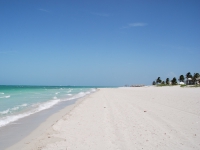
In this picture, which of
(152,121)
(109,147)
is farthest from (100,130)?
(152,121)

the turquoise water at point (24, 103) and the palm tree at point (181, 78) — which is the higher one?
the palm tree at point (181, 78)

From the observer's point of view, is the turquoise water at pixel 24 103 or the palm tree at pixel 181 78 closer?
the turquoise water at pixel 24 103

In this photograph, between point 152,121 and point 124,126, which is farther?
point 152,121

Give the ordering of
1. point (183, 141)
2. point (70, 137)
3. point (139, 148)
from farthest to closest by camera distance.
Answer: point (70, 137) < point (183, 141) < point (139, 148)

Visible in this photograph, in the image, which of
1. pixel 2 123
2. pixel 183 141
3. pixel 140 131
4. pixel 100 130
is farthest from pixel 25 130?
pixel 183 141

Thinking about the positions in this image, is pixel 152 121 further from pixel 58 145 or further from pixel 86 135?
pixel 58 145

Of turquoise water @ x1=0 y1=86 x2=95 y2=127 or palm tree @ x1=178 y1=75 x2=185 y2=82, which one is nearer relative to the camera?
turquoise water @ x1=0 y1=86 x2=95 y2=127

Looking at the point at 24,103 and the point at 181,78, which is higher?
the point at 181,78

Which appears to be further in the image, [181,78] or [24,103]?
[181,78]

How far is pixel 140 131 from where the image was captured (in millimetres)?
7543

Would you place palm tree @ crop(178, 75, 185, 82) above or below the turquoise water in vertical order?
above

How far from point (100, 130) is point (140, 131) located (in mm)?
1598

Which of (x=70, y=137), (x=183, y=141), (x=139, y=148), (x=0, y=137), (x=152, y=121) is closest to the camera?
(x=139, y=148)

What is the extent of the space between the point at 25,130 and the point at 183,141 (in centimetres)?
654
